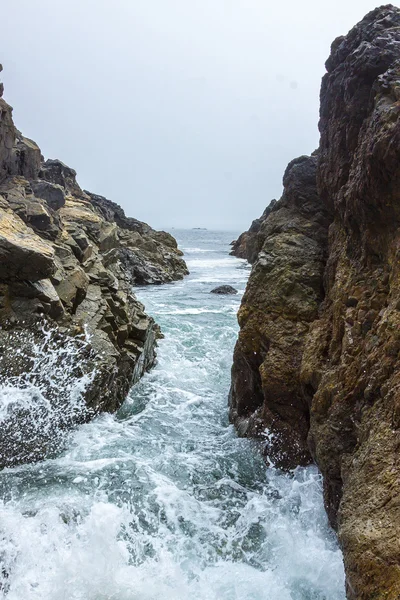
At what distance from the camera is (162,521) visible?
5.55 meters

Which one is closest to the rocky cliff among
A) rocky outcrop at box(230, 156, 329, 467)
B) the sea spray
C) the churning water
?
the sea spray

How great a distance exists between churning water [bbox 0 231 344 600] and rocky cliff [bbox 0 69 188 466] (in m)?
0.63

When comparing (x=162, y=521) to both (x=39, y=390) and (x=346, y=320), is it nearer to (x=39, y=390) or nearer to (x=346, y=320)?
(x=39, y=390)

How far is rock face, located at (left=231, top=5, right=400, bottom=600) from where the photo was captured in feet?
12.2

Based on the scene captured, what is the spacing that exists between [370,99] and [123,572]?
7100mm

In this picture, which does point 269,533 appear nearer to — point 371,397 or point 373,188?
point 371,397

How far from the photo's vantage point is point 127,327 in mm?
10812

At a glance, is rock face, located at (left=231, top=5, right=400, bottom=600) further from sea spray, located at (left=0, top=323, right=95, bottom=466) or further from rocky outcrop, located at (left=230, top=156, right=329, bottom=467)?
sea spray, located at (left=0, top=323, right=95, bottom=466)

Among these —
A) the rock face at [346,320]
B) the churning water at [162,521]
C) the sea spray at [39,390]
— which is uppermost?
the rock face at [346,320]

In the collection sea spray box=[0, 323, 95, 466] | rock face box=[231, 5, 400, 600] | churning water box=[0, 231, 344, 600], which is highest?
rock face box=[231, 5, 400, 600]

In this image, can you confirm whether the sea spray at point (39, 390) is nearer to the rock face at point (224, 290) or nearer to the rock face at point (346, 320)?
the rock face at point (346, 320)

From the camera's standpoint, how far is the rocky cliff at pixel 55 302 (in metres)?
7.73

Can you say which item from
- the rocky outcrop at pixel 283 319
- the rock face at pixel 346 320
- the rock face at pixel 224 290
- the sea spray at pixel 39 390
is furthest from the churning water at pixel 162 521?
the rock face at pixel 224 290

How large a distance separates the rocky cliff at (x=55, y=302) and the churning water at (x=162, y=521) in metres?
0.63
